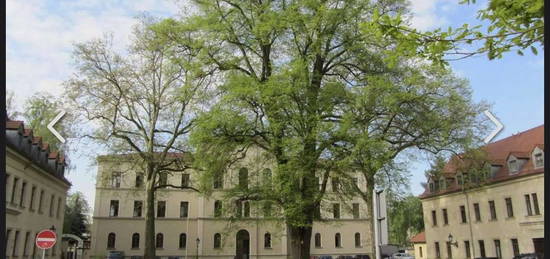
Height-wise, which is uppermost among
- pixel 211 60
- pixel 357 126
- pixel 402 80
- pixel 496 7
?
pixel 211 60

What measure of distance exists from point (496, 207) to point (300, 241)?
26554mm

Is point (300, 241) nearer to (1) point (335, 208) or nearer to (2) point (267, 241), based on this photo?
(1) point (335, 208)

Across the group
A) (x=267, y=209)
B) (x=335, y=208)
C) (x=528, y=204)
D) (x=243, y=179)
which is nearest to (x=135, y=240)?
(x=243, y=179)

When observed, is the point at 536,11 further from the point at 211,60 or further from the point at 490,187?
the point at 490,187

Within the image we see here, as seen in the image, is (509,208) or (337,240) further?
(337,240)

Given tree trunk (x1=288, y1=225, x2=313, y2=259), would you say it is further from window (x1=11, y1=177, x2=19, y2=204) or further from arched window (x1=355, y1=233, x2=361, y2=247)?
arched window (x1=355, y1=233, x2=361, y2=247)

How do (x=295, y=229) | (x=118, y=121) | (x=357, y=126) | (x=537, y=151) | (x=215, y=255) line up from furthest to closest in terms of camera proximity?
1. (x=215, y=255)
2. (x=537, y=151)
3. (x=118, y=121)
4. (x=295, y=229)
5. (x=357, y=126)

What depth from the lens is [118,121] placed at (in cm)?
3166

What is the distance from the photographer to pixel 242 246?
54000 mm

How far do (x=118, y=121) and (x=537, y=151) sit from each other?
3152 cm

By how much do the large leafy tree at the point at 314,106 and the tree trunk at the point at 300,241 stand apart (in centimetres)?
5

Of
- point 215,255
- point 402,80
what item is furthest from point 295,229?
point 215,255

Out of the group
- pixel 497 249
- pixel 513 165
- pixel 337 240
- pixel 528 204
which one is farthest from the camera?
pixel 337 240

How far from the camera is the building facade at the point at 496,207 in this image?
119ft
